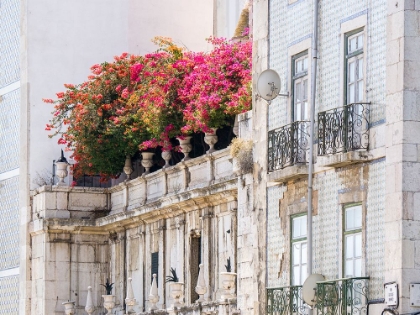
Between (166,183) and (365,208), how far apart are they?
501 inches

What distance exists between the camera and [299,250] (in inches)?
1148

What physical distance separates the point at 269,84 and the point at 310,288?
3.95 m

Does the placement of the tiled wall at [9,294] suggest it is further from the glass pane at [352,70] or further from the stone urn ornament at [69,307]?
the glass pane at [352,70]

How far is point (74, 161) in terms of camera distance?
44.4 meters

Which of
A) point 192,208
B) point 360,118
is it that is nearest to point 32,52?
point 192,208

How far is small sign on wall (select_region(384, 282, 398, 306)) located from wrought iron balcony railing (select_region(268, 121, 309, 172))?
3.94m

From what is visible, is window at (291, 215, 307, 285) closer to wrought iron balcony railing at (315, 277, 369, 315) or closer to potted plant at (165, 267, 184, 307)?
wrought iron balcony railing at (315, 277, 369, 315)

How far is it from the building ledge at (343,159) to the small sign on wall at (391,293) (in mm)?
2341

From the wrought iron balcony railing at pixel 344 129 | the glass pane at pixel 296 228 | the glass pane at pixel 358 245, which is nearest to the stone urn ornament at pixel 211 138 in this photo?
the glass pane at pixel 296 228


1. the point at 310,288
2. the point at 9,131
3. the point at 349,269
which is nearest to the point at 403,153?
the point at 349,269

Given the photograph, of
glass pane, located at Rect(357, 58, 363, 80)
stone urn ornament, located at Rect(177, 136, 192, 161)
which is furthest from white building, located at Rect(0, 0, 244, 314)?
glass pane, located at Rect(357, 58, 363, 80)

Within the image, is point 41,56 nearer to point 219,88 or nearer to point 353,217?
point 219,88

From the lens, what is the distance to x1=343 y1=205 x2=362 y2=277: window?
27.1m

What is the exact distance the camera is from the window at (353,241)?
27.1 metres
